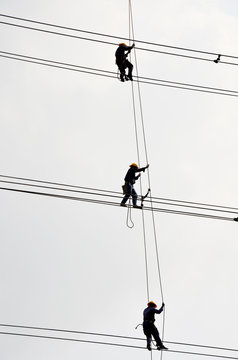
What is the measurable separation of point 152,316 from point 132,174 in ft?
15.6

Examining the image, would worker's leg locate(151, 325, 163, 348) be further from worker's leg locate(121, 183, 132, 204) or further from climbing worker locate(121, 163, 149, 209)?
worker's leg locate(121, 183, 132, 204)

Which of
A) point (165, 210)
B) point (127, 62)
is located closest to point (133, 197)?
point (165, 210)

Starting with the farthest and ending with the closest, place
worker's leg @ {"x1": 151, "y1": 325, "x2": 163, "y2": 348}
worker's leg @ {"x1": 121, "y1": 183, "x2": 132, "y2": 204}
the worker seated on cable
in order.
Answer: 1. the worker seated on cable
2. worker's leg @ {"x1": 121, "y1": 183, "x2": 132, "y2": 204}
3. worker's leg @ {"x1": 151, "y1": 325, "x2": 163, "y2": 348}

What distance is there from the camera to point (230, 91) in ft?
82.0

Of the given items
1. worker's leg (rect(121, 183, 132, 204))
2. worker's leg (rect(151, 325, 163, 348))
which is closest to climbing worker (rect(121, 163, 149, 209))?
worker's leg (rect(121, 183, 132, 204))

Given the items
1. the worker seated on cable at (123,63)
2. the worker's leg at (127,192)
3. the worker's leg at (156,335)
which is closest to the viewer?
the worker's leg at (156,335)

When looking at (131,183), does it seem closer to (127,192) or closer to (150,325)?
(127,192)

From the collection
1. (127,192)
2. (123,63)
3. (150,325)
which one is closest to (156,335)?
(150,325)

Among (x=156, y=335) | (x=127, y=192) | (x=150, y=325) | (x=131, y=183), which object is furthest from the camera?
(x=131, y=183)

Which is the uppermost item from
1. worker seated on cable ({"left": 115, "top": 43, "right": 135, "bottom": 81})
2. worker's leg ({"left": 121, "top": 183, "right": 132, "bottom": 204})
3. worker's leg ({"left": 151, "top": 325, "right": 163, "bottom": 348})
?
worker seated on cable ({"left": 115, "top": 43, "right": 135, "bottom": 81})

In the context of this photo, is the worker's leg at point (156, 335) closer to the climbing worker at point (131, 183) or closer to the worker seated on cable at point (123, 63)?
the climbing worker at point (131, 183)

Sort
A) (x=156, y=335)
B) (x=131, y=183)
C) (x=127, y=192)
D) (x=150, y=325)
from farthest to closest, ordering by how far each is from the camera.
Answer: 1. (x=131, y=183)
2. (x=127, y=192)
3. (x=150, y=325)
4. (x=156, y=335)

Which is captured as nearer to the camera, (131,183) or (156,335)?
(156,335)

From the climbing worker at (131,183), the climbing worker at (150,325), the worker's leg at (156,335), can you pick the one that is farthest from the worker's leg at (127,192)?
the worker's leg at (156,335)
